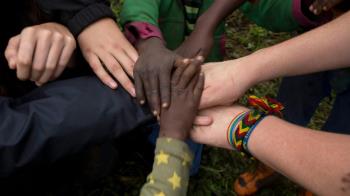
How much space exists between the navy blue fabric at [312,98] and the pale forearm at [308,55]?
0.37 meters

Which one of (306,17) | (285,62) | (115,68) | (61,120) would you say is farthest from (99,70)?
(306,17)

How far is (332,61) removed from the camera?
4.60 ft

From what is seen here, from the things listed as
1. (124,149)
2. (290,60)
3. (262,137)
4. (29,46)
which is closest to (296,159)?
(262,137)

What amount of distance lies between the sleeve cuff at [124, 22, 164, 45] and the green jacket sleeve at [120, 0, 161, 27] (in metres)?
0.02

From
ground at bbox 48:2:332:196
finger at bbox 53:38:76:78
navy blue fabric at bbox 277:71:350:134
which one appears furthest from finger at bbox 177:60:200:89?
ground at bbox 48:2:332:196

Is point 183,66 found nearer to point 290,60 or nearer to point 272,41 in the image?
point 290,60

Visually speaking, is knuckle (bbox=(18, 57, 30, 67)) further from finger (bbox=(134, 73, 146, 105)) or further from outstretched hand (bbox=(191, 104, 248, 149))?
outstretched hand (bbox=(191, 104, 248, 149))

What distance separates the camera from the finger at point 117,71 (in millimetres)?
1350

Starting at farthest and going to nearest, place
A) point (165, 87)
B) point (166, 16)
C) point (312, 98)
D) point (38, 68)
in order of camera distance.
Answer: point (312, 98)
point (166, 16)
point (165, 87)
point (38, 68)

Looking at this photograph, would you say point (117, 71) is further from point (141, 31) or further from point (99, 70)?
point (141, 31)

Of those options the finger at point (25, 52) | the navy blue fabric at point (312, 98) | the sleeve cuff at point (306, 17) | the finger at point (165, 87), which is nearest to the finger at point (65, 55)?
the finger at point (25, 52)

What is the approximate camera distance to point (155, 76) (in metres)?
1.36

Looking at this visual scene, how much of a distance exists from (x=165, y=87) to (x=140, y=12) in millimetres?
404

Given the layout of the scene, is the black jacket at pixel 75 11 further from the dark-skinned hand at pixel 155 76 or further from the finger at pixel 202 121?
the finger at pixel 202 121
